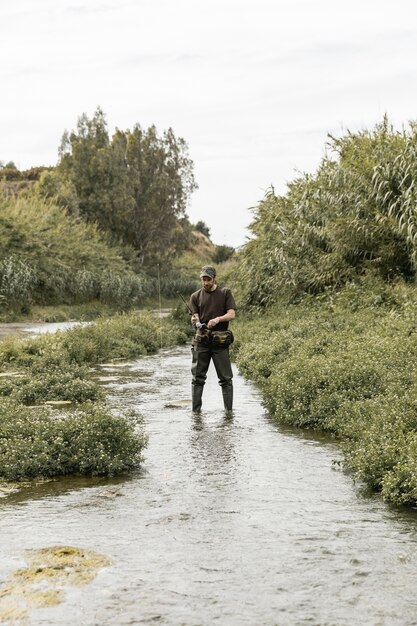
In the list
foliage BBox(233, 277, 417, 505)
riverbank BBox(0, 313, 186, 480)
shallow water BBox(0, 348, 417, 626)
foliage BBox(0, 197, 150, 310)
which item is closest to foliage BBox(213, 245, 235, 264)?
foliage BBox(0, 197, 150, 310)

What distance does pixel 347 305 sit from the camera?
17609mm

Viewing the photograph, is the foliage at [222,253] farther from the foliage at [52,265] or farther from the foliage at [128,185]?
the foliage at [52,265]

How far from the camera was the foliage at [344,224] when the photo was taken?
60.3 feet

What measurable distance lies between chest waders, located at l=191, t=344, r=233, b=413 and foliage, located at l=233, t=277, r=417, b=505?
0.68 metres

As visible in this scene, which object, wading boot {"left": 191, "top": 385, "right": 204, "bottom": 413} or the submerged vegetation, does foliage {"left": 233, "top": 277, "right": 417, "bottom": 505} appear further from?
wading boot {"left": 191, "top": 385, "right": 204, "bottom": 413}

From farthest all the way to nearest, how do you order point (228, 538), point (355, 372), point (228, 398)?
point (228, 398), point (355, 372), point (228, 538)

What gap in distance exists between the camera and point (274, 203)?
25.5 metres

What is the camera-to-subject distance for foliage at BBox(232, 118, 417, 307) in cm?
1838

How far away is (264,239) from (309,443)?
15.5m

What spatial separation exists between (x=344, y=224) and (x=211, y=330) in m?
8.65

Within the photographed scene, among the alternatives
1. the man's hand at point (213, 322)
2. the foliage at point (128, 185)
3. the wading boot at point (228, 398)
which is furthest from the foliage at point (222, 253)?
the man's hand at point (213, 322)

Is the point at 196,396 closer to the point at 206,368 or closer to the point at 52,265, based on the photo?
the point at 206,368

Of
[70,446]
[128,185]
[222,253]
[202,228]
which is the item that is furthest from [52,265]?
[202,228]

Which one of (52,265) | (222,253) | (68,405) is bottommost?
(68,405)
